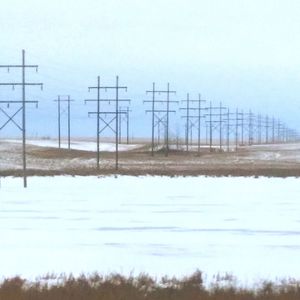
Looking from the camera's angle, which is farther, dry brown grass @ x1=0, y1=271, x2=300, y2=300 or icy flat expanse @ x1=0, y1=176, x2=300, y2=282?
icy flat expanse @ x1=0, y1=176, x2=300, y2=282

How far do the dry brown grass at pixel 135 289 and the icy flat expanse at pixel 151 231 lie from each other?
0.92 m

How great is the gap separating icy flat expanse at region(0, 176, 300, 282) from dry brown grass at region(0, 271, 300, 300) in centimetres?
92

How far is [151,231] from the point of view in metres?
20.2

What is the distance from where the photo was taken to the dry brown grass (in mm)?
10578

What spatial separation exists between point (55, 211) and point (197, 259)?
1160cm

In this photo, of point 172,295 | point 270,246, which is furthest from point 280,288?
point 270,246

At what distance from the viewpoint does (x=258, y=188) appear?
39.9 metres

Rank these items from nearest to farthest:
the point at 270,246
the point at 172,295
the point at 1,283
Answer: the point at 172,295
the point at 1,283
the point at 270,246

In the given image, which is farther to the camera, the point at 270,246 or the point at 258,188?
the point at 258,188

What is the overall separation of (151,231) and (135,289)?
9.08 meters

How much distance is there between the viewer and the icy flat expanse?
14.2 meters

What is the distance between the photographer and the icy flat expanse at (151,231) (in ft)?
46.6

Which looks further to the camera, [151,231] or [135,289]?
[151,231]

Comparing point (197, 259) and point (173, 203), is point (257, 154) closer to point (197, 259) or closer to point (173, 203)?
point (173, 203)
